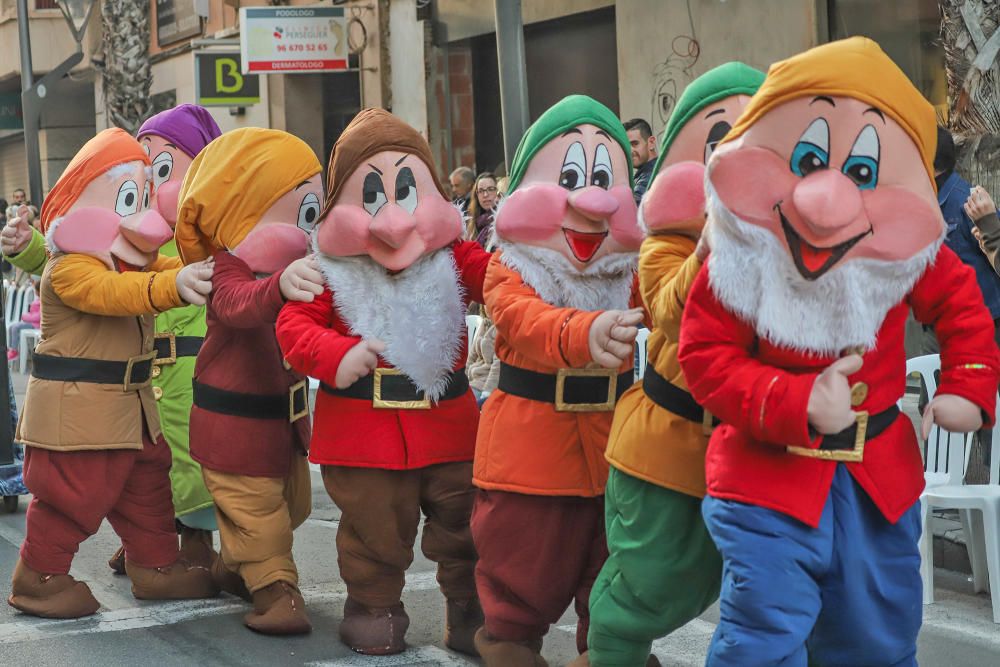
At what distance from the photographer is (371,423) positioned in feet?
16.3

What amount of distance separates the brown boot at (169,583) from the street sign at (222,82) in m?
12.9

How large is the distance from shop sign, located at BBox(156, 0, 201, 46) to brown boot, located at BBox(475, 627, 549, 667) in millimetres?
19426

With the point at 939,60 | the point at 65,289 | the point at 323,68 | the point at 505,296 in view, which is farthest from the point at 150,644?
the point at 323,68

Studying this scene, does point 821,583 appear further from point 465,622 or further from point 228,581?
point 228,581

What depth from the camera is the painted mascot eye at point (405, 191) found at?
4977 mm

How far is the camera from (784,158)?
356 cm

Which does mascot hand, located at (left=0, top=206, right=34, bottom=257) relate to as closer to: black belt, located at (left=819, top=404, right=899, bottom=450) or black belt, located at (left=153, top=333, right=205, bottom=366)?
black belt, located at (left=153, top=333, right=205, bottom=366)

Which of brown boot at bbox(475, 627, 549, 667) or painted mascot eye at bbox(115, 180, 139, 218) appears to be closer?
brown boot at bbox(475, 627, 549, 667)

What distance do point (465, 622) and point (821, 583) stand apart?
182 centimetres

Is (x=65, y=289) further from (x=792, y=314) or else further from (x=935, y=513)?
(x=935, y=513)

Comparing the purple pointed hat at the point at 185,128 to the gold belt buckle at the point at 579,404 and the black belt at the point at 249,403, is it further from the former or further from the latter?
the gold belt buckle at the point at 579,404

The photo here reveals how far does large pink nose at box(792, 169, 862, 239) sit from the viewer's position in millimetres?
3465

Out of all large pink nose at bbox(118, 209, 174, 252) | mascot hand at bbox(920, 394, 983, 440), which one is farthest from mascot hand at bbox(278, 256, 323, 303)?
mascot hand at bbox(920, 394, 983, 440)

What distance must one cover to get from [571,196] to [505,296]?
35 cm
